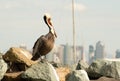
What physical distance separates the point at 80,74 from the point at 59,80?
3.12 feet

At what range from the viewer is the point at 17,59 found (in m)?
14.6

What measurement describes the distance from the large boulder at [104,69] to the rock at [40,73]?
278 cm

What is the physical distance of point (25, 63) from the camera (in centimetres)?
1477

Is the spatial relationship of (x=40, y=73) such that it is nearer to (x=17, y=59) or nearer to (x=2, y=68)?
(x=2, y=68)

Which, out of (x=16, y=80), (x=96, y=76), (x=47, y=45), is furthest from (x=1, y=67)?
(x=96, y=76)

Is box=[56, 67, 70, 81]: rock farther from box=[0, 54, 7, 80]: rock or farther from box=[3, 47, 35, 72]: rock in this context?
Answer: box=[0, 54, 7, 80]: rock

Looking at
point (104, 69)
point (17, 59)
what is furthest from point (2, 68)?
point (104, 69)

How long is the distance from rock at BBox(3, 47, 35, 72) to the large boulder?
7.87 feet

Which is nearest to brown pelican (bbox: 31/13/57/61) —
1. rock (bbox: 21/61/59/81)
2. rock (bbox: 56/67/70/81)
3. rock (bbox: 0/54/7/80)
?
rock (bbox: 21/61/59/81)

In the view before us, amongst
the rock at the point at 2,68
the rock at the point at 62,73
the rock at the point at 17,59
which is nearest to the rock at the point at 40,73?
the rock at the point at 2,68

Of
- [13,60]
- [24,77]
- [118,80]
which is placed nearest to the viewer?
[24,77]

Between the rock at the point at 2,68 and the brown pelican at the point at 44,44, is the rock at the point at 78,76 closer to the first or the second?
the brown pelican at the point at 44,44

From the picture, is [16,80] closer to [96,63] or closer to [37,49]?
[37,49]

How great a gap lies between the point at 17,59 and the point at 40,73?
1236mm
